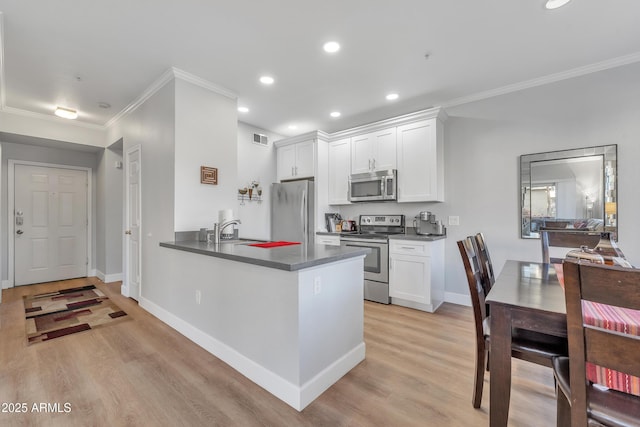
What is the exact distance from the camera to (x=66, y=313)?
10.8 ft

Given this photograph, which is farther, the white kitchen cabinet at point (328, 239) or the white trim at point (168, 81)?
the white kitchen cabinet at point (328, 239)

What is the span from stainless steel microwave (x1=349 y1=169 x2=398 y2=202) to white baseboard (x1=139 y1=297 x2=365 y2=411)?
2221mm

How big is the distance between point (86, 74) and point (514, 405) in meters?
4.71

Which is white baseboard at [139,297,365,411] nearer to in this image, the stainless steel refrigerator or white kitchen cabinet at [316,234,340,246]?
white kitchen cabinet at [316,234,340,246]

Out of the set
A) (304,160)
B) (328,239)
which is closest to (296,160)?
(304,160)

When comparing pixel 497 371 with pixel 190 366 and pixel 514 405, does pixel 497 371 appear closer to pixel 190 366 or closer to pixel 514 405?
pixel 514 405

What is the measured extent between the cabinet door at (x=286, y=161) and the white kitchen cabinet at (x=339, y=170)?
657 mm

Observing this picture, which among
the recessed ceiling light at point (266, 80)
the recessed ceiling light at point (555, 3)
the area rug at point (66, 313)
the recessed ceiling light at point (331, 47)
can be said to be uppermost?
the recessed ceiling light at point (266, 80)

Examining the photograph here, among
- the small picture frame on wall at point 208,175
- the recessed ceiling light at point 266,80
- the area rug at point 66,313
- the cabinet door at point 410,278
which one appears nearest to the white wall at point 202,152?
the small picture frame on wall at point 208,175

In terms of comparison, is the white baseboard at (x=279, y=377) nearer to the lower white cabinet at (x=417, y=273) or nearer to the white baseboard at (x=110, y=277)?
the lower white cabinet at (x=417, y=273)

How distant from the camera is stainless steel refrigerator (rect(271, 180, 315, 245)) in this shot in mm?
4480

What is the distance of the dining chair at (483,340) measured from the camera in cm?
137

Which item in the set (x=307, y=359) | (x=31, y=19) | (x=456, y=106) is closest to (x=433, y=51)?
(x=456, y=106)

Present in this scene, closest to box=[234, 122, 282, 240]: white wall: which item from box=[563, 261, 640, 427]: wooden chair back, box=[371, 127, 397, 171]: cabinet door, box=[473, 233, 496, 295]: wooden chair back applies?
box=[371, 127, 397, 171]: cabinet door
